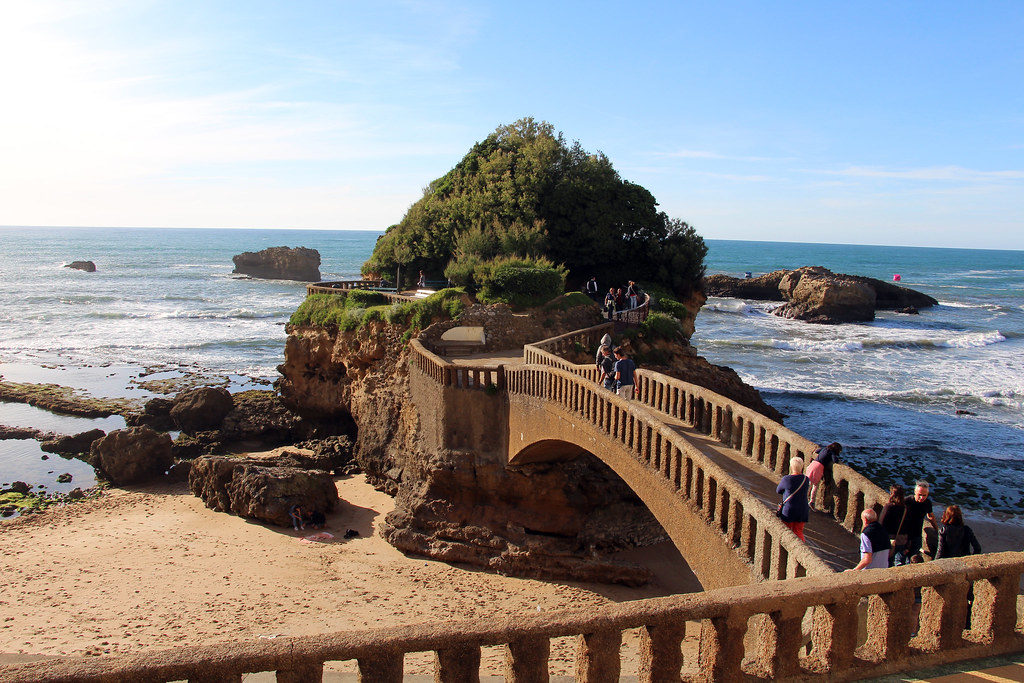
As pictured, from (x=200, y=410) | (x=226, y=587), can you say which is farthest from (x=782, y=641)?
(x=200, y=410)

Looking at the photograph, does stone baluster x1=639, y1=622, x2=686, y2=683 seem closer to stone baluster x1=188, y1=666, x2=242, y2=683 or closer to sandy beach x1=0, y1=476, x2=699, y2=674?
stone baluster x1=188, y1=666, x2=242, y2=683

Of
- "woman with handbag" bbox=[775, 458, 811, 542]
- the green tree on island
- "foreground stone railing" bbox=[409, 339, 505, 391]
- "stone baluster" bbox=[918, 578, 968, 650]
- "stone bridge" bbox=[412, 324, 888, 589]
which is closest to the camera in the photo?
"stone baluster" bbox=[918, 578, 968, 650]

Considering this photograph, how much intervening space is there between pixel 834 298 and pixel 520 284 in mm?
44066

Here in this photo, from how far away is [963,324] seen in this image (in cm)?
5816

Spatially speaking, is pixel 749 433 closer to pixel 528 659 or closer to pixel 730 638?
pixel 730 638

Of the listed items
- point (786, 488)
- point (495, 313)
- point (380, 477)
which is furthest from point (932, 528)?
point (380, 477)

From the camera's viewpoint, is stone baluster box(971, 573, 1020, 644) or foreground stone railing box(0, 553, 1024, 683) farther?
stone baluster box(971, 573, 1020, 644)

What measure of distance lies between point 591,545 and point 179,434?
20.1m

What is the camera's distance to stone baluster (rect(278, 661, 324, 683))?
4824 millimetres

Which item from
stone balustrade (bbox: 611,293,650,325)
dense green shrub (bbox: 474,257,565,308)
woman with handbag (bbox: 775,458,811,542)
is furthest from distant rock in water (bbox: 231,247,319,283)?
woman with handbag (bbox: 775,458,811,542)

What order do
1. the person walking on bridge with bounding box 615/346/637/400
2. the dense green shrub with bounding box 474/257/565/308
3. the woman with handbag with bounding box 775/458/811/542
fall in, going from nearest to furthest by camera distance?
the woman with handbag with bounding box 775/458/811/542, the person walking on bridge with bounding box 615/346/637/400, the dense green shrub with bounding box 474/257/565/308

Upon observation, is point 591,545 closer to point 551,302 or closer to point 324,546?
point 324,546

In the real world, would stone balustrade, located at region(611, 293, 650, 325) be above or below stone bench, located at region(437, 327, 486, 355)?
above

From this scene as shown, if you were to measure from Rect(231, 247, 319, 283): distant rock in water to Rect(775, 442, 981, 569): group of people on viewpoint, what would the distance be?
9356 centimetres
